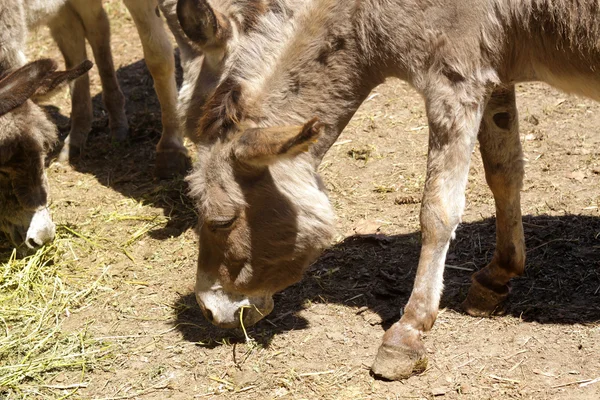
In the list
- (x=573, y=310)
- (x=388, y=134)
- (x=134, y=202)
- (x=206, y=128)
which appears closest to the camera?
(x=206, y=128)

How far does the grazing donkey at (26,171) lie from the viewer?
5258 millimetres

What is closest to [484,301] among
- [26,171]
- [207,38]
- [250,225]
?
[250,225]

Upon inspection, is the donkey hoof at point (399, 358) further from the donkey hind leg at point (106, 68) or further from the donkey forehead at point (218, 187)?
the donkey hind leg at point (106, 68)

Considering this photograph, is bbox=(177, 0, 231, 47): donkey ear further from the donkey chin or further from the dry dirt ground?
the dry dirt ground

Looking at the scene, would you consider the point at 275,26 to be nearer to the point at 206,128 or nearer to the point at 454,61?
the point at 206,128

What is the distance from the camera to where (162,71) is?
6617 mm

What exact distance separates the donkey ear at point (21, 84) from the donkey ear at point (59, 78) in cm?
37

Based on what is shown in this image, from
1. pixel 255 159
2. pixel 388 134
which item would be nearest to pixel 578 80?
pixel 255 159

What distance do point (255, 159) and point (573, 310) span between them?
2.01 meters

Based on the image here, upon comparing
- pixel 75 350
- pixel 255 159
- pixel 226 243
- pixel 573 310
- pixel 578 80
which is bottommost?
pixel 75 350

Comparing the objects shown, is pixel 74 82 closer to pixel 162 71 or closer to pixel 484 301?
pixel 162 71

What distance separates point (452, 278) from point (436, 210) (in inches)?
42.0

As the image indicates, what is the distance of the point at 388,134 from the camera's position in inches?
260

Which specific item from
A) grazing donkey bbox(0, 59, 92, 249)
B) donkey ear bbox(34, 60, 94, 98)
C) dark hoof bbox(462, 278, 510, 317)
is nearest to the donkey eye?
dark hoof bbox(462, 278, 510, 317)
